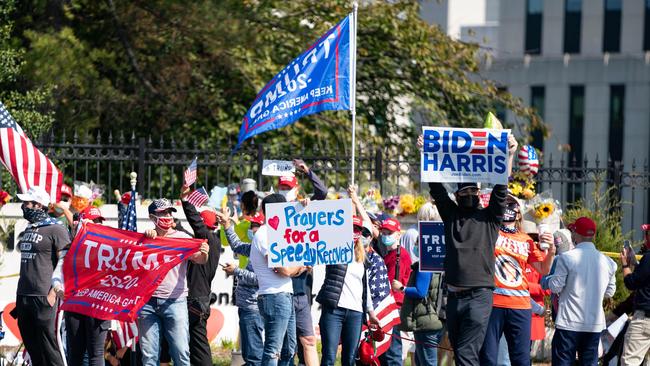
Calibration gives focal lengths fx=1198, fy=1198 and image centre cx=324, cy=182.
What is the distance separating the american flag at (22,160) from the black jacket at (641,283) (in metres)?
5.74

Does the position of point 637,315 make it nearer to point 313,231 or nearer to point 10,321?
point 313,231

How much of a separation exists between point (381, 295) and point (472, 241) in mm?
2405

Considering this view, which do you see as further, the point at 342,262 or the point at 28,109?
the point at 28,109

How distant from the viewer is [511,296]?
1003 centimetres

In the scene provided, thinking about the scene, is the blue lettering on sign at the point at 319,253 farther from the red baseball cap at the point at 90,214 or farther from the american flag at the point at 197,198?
the red baseball cap at the point at 90,214

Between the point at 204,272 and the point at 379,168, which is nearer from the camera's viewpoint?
the point at 204,272

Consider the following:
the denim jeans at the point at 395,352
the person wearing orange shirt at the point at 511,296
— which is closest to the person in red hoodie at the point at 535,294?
the person wearing orange shirt at the point at 511,296

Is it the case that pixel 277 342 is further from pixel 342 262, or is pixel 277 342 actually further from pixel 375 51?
pixel 375 51

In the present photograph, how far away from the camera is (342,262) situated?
10.8m

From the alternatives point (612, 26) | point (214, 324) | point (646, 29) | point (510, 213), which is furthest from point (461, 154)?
point (612, 26)

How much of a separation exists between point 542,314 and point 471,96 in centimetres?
1132

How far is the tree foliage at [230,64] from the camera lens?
1995cm

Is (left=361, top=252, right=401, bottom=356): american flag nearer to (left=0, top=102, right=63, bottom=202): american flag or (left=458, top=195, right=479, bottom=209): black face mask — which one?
(left=458, top=195, right=479, bottom=209): black face mask

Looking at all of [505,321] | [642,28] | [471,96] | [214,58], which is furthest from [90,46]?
[642,28]
